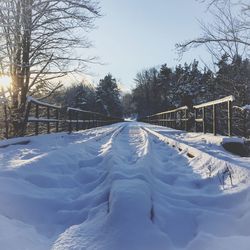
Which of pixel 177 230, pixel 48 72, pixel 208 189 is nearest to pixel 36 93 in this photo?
pixel 48 72

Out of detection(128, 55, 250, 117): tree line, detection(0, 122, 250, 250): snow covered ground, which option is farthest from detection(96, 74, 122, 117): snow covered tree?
detection(0, 122, 250, 250): snow covered ground

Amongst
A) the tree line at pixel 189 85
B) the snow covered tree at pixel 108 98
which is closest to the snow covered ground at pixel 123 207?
the tree line at pixel 189 85

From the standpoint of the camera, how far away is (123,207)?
382 cm

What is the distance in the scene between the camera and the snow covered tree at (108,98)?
10939 cm

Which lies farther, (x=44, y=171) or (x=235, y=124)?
(x=235, y=124)

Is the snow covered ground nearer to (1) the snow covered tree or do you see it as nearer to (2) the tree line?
(2) the tree line

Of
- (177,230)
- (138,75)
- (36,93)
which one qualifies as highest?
(138,75)

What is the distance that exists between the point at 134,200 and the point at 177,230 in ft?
1.70

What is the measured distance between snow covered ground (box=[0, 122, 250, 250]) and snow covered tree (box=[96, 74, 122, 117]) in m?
102

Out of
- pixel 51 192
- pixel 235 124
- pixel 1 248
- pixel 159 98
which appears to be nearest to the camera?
pixel 1 248

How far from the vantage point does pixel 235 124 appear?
2114 centimetres

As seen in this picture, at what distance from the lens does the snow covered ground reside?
329 cm

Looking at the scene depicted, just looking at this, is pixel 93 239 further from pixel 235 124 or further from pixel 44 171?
pixel 235 124

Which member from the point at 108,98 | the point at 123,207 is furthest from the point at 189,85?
the point at 123,207
